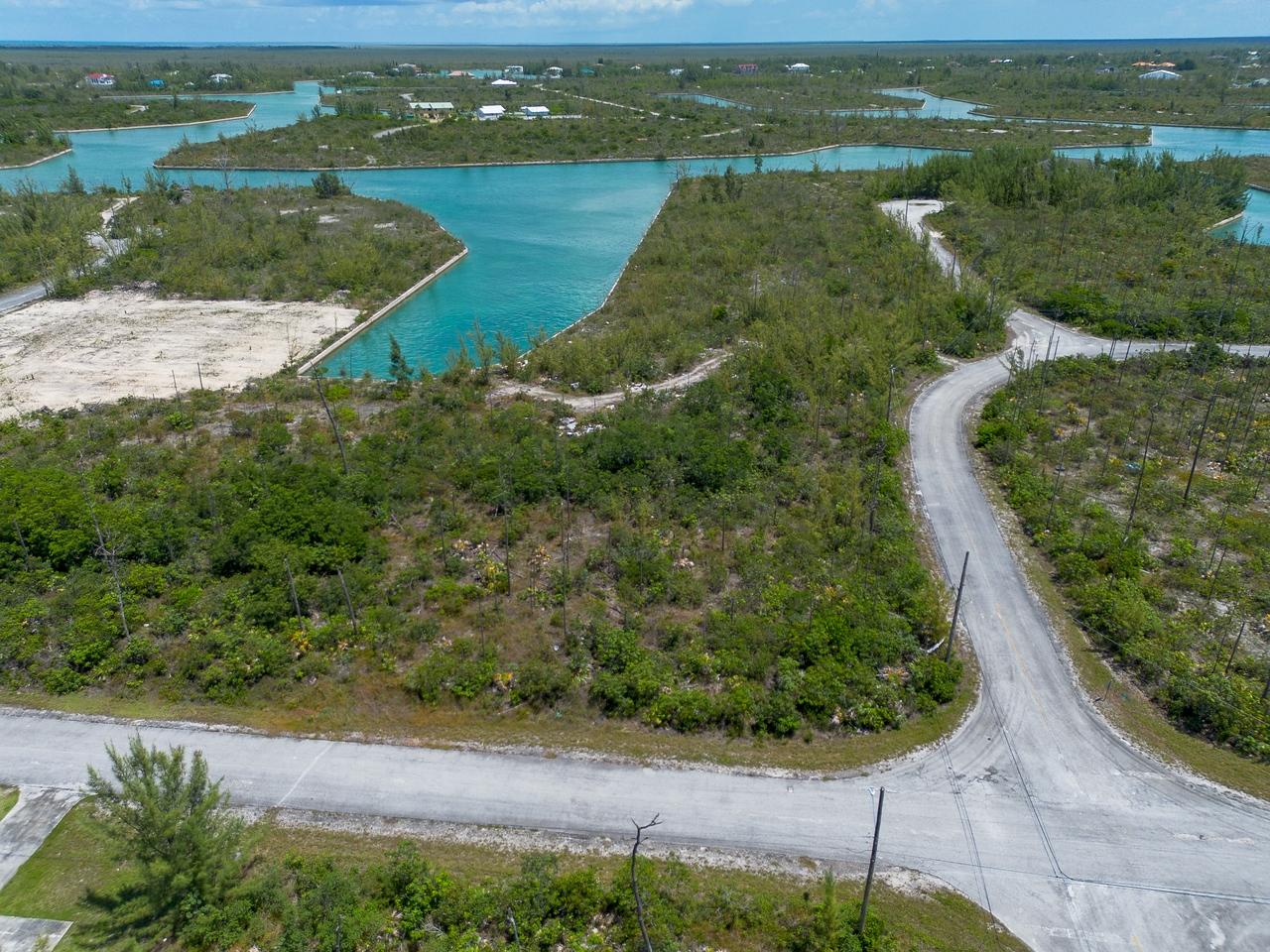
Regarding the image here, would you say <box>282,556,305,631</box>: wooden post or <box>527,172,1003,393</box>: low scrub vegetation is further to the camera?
<box>527,172,1003,393</box>: low scrub vegetation

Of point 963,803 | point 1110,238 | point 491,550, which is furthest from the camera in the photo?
point 1110,238

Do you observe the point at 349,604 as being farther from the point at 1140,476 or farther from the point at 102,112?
the point at 102,112

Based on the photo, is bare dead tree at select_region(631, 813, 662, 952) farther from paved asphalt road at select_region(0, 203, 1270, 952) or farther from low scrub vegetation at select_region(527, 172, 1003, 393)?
low scrub vegetation at select_region(527, 172, 1003, 393)

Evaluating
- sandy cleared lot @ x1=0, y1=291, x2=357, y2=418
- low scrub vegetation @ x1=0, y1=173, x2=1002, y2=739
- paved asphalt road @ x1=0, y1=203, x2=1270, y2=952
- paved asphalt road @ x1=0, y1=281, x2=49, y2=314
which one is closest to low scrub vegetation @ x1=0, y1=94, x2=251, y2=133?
paved asphalt road @ x1=0, y1=281, x2=49, y2=314

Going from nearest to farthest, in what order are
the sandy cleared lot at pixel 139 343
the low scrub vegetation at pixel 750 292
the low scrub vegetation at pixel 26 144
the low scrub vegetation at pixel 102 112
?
the sandy cleared lot at pixel 139 343
the low scrub vegetation at pixel 750 292
the low scrub vegetation at pixel 26 144
the low scrub vegetation at pixel 102 112

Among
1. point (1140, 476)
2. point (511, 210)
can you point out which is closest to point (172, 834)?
point (1140, 476)

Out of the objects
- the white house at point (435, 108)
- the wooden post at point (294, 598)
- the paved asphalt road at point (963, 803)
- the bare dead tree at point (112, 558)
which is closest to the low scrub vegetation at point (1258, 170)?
the paved asphalt road at point (963, 803)

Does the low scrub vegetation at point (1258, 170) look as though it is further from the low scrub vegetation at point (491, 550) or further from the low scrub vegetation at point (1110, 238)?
the low scrub vegetation at point (491, 550)
